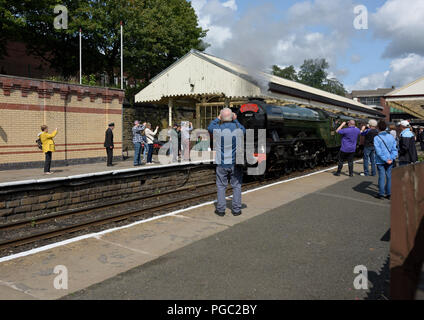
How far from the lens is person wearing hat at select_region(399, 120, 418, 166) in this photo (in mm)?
8430

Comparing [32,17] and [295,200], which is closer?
[295,200]

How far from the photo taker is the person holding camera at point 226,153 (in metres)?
6.46

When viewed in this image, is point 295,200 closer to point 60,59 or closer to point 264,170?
point 264,170

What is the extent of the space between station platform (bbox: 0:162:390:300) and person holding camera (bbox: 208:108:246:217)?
34 centimetres

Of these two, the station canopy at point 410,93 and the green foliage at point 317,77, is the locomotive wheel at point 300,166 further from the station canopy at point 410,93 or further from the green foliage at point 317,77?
the green foliage at point 317,77

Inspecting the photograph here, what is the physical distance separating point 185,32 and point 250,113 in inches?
909

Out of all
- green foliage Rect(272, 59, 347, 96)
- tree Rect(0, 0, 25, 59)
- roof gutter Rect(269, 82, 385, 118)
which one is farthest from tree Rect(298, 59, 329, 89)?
tree Rect(0, 0, 25, 59)

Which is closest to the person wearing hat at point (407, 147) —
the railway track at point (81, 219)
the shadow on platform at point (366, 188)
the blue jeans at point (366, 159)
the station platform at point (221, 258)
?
the shadow on platform at point (366, 188)

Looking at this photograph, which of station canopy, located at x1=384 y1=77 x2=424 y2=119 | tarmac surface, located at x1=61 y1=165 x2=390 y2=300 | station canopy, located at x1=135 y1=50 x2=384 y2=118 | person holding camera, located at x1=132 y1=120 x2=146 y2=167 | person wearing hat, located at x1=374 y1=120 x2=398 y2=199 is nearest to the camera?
tarmac surface, located at x1=61 y1=165 x2=390 y2=300

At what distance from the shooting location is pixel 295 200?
310 inches

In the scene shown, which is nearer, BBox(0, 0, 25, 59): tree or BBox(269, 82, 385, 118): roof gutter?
BBox(269, 82, 385, 118): roof gutter

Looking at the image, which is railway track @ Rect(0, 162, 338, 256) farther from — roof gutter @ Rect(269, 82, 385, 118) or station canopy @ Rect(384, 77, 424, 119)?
roof gutter @ Rect(269, 82, 385, 118)
